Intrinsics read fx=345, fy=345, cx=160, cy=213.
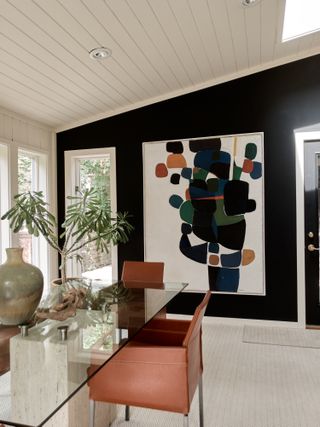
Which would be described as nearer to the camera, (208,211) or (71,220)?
(71,220)

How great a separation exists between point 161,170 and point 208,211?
0.75m

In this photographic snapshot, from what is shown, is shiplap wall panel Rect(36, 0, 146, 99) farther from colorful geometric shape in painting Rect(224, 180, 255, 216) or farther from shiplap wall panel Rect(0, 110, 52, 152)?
colorful geometric shape in painting Rect(224, 180, 255, 216)

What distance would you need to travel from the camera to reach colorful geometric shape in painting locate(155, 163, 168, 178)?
13.6 ft

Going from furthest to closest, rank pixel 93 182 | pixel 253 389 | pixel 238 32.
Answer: pixel 93 182, pixel 238 32, pixel 253 389

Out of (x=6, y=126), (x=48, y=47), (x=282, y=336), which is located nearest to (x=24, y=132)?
(x=6, y=126)

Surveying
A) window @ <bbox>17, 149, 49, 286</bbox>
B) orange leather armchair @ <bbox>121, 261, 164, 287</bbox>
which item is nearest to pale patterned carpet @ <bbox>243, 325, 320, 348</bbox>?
orange leather armchair @ <bbox>121, 261, 164, 287</bbox>

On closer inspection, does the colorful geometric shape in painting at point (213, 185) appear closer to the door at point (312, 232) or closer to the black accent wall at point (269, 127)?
the black accent wall at point (269, 127)

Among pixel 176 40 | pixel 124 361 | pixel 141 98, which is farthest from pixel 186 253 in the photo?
pixel 124 361

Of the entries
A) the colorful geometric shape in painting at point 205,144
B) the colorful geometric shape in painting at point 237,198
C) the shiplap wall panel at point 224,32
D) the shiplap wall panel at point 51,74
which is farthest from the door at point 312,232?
the shiplap wall panel at point 51,74

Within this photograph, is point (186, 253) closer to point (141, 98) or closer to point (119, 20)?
point (141, 98)

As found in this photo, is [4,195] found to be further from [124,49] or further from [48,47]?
[124,49]

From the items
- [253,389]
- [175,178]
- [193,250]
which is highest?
[175,178]

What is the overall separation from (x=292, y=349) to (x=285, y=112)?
2464 mm

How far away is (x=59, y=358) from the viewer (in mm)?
1416
